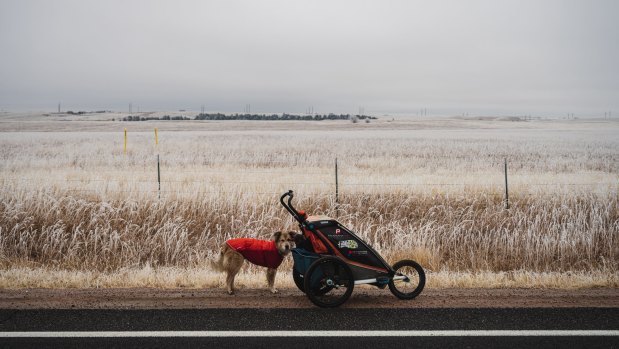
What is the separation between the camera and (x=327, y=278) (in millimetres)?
6289

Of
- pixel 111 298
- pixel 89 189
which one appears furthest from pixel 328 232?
pixel 89 189

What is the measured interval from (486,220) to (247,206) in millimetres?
5554

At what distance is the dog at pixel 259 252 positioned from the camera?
650cm

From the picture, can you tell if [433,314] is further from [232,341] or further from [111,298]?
[111,298]

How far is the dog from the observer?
650cm

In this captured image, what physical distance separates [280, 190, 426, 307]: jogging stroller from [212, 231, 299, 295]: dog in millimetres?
181

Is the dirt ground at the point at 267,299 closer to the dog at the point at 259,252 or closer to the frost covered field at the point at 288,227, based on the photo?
the dog at the point at 259,252

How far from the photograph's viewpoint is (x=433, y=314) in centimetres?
589

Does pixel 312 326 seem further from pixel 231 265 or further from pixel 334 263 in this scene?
pixel 231 265

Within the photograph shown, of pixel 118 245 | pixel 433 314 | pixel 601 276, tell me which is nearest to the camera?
pixel 433 314

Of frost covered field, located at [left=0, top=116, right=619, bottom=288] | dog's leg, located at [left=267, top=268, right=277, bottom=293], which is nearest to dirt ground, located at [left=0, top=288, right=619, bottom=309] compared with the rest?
dog's leg, located at [left=267, top=268, right=277, bottom=293]

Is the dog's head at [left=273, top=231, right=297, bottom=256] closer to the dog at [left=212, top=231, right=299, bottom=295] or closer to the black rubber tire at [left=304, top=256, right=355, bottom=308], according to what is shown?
the dog at [left=212, top=231, right=299, bottom=295]

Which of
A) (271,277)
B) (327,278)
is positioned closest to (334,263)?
(327,278)

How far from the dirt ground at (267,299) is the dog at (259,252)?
0.32m
